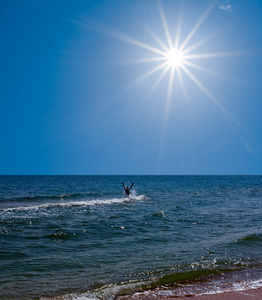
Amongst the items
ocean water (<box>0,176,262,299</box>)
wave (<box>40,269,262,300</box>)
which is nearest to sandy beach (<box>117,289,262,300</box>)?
wave (<box>40,269,262,300</box>)

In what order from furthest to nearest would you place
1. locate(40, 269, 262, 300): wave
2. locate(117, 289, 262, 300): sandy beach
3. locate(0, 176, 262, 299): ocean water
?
locate(0, 176, 262, 299): ocean water → locate(40, 269, 262, 300): wave → locate(117, 289, 262, 300): sandy beach

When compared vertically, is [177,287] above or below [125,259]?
below

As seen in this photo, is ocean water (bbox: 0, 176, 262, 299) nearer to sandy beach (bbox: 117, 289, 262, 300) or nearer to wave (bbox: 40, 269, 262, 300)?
wave (bbox: 40, 269, 262, 300)

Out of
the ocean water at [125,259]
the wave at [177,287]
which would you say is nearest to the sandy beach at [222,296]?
the wave at [177,287]

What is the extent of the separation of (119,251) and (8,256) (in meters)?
4.32

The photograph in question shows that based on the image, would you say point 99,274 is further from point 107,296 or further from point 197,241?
point 197,241

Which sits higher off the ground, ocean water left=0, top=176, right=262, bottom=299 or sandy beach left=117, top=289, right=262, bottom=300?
ocean water left=0, top=176, right=262, bottom=299

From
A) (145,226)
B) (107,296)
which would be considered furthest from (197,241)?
(107,296)

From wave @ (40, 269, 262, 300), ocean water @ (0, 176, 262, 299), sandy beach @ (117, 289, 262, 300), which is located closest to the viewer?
sandy beach @ (117, 289, 262, 300)

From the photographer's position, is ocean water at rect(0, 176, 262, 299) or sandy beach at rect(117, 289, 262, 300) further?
ocean water at rect(0, 176, 262, 299)

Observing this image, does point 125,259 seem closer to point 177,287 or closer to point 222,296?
point 177,287

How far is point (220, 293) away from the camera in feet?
22.6

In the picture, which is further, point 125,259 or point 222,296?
point 125,259

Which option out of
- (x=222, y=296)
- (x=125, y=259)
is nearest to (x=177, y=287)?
(x=222, y=296)
